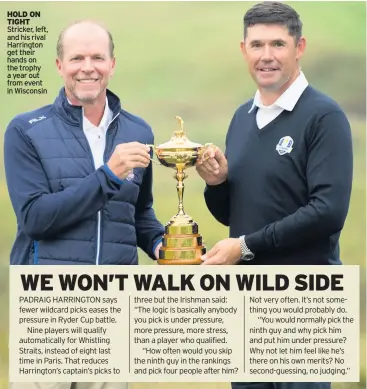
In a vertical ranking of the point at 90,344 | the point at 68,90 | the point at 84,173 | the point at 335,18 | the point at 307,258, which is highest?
the point at 335,18

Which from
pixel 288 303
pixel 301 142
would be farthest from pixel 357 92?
pixel 288 303

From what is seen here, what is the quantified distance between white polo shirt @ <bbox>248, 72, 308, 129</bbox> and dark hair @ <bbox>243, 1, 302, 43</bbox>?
155 mm

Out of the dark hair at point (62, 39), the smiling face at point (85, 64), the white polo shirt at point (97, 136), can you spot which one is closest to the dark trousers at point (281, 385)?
the white polo shirt at point (97, 136)

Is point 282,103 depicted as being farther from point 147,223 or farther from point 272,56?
point 147,223

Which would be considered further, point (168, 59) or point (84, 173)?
point (168, 59)

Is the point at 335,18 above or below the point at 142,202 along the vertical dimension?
above

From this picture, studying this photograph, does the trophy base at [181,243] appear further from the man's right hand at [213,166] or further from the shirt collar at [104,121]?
the shirt collar at [104,121]

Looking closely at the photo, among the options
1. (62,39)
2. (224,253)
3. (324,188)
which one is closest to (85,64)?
(62,39)

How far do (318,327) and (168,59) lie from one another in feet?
3.92

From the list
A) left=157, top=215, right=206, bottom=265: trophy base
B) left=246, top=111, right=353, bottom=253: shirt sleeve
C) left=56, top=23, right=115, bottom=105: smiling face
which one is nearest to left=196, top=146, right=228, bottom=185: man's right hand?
left=157, top=215, right=206, bottom=265: trophy base

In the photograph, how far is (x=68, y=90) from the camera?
3846mm

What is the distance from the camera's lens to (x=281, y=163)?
374 cm

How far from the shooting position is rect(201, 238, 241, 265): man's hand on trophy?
3850 millimetres

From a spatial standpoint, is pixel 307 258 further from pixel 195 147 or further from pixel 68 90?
pixel 68 90
